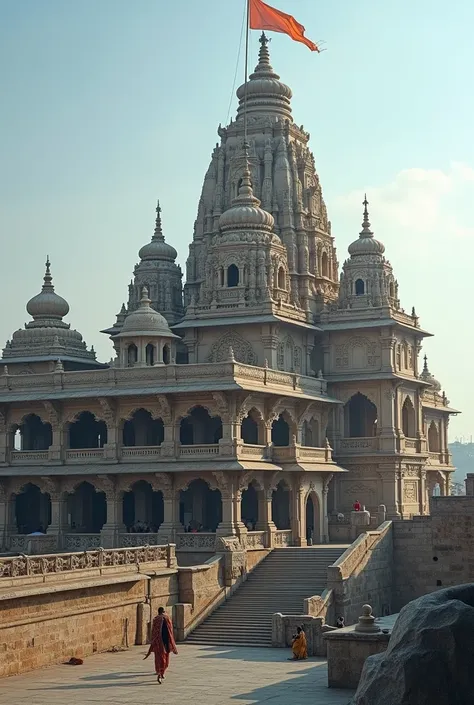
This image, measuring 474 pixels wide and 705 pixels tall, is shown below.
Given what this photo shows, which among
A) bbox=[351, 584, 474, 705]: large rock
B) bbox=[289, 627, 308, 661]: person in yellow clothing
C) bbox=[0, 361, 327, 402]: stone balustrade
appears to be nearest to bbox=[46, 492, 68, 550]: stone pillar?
bbox=[0, 361, 327, 402]: stone balustrade

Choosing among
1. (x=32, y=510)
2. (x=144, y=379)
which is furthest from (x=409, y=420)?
(x=32, y=510)

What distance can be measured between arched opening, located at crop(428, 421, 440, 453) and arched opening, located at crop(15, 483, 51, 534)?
24741 millimetres

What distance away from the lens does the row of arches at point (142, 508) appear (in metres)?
48.8

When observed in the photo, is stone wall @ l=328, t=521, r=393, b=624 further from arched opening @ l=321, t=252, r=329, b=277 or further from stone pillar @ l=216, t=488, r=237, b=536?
arched opening @ l=321, t=252, r=329, b=277

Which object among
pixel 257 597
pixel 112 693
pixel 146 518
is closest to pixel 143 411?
pixel 146 518

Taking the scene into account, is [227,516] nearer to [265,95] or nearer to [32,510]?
[32,510]

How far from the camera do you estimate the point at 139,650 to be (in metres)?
34.2

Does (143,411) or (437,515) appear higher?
(143,411)

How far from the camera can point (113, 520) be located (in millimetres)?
46719

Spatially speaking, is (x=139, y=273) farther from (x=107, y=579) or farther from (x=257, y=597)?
(x=107, y=579)

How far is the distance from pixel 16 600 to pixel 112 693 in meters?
4.34

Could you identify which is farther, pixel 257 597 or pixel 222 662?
→ pixel 257 597

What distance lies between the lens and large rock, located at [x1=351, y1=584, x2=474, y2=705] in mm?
17094

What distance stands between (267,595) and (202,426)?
9.90m
